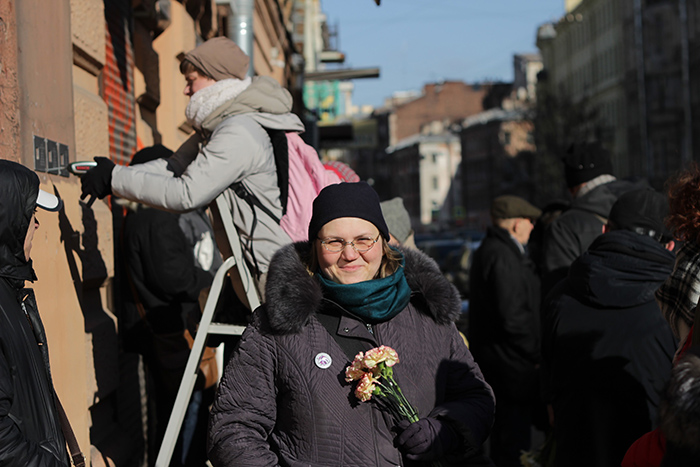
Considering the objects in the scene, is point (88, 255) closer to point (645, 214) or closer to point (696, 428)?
point (645, 214)

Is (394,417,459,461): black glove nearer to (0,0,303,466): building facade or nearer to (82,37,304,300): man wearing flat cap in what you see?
(82,37,304,300): man wearing flat cap

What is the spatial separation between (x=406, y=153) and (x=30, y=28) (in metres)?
115

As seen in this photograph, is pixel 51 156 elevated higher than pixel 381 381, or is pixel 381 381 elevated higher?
pixel 51 156

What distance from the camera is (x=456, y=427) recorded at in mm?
2922

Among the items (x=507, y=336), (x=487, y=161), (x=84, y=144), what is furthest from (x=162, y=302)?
(x=487, y=161)

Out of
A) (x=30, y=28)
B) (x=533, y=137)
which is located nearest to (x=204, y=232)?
(x=30, y=28)

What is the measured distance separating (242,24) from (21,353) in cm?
482

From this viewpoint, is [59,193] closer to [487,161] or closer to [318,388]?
[318,388]

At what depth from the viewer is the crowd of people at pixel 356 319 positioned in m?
2.73

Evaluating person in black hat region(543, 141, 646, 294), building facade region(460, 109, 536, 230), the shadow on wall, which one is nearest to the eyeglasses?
the shadow on wall

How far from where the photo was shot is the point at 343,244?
3084mm

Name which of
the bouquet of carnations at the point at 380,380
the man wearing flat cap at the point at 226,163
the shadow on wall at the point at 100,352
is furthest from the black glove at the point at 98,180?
the bouquet of carnations at the point at 380,380

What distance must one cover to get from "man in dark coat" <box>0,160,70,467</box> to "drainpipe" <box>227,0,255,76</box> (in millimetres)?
4262

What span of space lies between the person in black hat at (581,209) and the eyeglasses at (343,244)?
2898mm
